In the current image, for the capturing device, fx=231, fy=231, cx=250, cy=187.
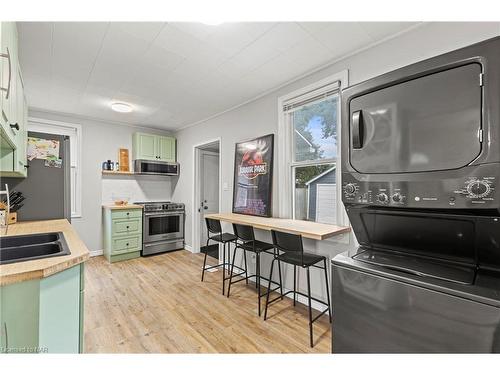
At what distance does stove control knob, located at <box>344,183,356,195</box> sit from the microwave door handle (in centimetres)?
22

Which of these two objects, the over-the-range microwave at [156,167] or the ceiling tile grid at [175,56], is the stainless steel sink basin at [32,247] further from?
the over-the-range microwave at [156,167]

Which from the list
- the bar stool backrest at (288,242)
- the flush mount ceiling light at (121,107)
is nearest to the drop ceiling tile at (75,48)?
the flush mount ceiling light at (121,107)

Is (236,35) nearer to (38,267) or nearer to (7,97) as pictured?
(7,97)

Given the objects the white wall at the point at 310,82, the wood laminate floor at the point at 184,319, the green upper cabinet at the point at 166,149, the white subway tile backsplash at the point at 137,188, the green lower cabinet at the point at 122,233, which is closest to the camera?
the white wall at the point at 310,82

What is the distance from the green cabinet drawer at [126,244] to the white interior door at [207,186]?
116cm

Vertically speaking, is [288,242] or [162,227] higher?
[288,242]

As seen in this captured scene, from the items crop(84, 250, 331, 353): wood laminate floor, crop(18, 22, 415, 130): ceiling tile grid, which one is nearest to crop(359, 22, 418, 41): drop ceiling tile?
crop(18, 22, 415, 130): ceiling tile grid

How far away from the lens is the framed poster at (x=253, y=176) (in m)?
2.94

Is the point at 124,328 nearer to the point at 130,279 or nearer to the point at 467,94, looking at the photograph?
the point at 130,279

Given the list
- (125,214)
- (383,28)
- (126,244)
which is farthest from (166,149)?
(383,28)

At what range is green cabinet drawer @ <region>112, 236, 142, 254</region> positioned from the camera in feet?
12.9

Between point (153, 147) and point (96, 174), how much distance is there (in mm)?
1135

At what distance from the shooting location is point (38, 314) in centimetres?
113

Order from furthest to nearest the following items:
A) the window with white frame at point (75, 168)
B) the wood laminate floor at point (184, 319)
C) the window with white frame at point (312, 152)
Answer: the window with white frame at point (75, 168), the window with white frame at point (312, 152), the wood laminate floor at point (184, 319)
